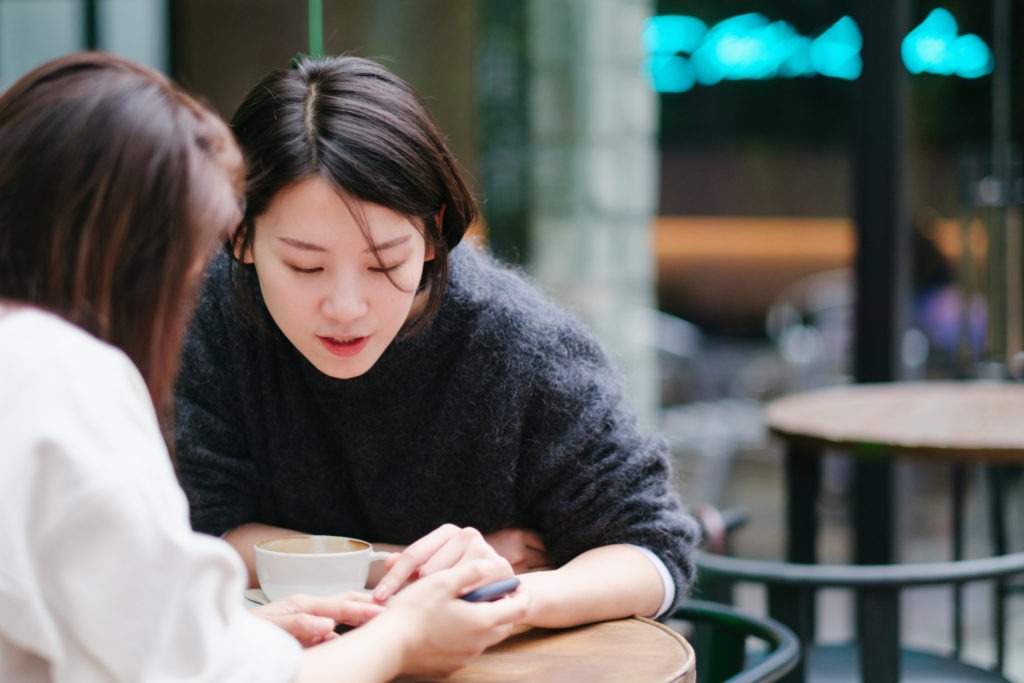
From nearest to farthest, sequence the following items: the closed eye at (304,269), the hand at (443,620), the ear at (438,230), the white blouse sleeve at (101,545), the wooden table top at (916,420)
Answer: the white blouse sleeve at (101,545), the hand at (443,620), the closed eye at (304,269), the ear at (438,230), the wooden table top at (916,420)

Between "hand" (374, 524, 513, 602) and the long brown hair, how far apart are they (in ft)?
1.20

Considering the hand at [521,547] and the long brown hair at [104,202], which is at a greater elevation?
the long brown hair at [104,202]

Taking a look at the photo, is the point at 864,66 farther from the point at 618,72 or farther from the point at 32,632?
the point at 32,632

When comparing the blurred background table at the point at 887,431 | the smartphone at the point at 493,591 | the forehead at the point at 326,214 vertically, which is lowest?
the blurred background table at the point at 887,431

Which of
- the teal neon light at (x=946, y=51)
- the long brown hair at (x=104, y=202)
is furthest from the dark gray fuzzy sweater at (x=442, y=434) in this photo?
the teal neon light at (x=946, y=51)

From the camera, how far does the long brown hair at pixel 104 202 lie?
2.71ft

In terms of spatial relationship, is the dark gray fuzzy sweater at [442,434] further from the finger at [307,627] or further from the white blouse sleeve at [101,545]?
the white blouse sleeve at [101,545]

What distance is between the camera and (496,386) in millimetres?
1408

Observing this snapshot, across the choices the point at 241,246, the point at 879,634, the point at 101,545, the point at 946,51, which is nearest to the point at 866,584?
the point at 879,634

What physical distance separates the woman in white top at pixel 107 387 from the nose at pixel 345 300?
10.7 inches

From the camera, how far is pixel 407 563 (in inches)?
45.6

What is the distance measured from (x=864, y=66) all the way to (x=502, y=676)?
2.70m

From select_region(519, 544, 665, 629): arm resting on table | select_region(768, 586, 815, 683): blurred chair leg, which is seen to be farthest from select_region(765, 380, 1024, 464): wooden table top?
select_region(519, 544, 665, 629): arm resting on table

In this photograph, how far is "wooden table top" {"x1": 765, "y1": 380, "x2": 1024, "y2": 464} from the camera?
2.22m
